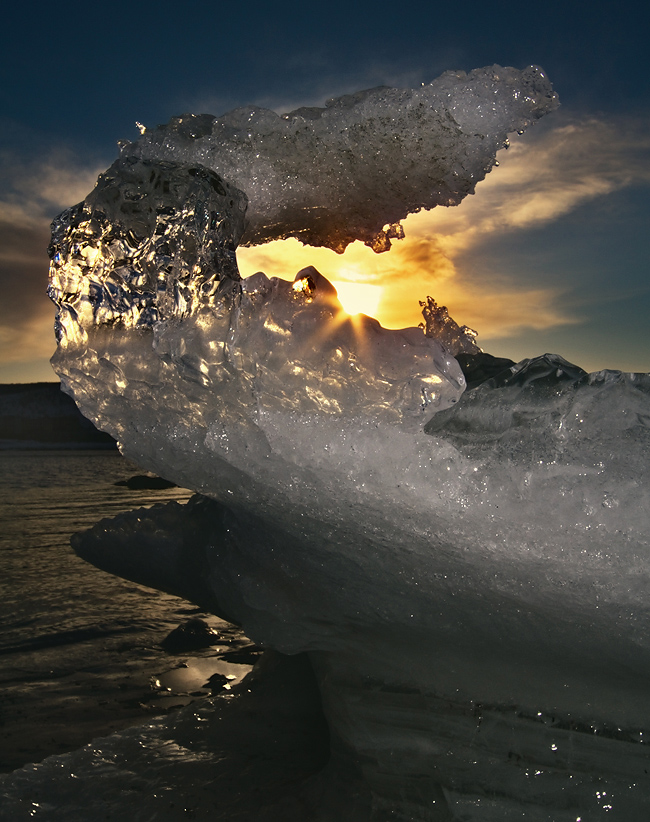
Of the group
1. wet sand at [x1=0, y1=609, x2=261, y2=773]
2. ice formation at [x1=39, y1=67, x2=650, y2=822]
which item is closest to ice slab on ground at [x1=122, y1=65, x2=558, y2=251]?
ice formation at [x1=39, y1=67, x2=650, y2=822]

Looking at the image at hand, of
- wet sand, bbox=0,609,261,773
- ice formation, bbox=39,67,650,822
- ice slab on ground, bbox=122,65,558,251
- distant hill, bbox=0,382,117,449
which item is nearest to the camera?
ice formation, bbox=39,67,650,822

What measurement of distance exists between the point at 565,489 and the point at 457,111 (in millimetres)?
793

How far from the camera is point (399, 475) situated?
3.50 feet

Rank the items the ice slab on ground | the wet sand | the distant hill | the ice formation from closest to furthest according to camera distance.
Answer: the ice formation < the ice slab on ground < the wet sand < the distant hill

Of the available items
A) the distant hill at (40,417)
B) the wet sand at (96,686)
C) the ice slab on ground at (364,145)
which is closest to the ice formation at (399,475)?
the ice slab on ground at (364,145)

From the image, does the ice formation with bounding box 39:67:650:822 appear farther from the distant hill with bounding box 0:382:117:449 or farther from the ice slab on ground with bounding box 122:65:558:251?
the distant hill with bounding box 0:382:117:449

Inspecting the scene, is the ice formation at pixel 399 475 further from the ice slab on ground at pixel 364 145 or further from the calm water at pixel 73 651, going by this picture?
the calm water at pixel 73 651

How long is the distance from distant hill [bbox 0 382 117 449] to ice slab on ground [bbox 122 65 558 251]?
74.3 feet

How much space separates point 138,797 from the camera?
4.43 ft

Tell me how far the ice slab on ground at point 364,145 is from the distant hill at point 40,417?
2263 centimetres

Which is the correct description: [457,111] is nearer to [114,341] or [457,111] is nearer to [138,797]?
[114,341]

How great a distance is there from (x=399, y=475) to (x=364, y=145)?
33.2 inches

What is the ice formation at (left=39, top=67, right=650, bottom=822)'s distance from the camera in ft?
3.49

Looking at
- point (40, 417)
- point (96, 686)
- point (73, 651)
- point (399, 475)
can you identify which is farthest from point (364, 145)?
point (40, 417)
